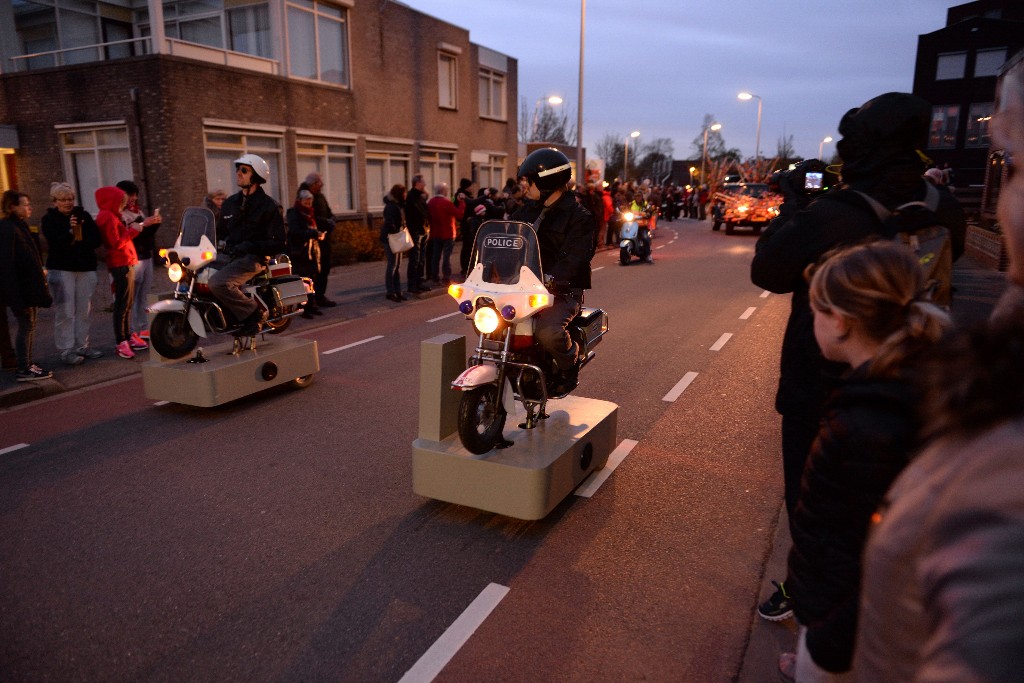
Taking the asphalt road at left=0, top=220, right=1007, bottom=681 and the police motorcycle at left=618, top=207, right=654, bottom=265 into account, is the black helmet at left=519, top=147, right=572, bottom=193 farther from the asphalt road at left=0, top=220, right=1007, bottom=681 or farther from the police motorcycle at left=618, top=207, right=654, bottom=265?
the police motorcycle at left=618, top=207, right=654, bottom=265

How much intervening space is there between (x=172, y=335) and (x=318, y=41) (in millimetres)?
16026

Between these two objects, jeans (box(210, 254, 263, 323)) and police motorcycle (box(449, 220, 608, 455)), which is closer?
police motorcycle (box(449, 220, 608, 455))

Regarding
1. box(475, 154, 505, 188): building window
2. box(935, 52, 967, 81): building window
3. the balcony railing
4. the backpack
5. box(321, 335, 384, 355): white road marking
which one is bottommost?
box(321, 335, 384, 355): white road marking

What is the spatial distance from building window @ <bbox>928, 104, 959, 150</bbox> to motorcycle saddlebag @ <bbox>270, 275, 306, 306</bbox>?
47.8 metres

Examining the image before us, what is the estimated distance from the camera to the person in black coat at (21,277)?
280 inches

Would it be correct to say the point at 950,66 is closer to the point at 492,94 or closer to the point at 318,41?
the point at 492,94

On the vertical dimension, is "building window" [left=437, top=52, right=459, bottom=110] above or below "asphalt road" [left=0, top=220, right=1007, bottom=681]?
above

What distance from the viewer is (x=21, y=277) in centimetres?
727

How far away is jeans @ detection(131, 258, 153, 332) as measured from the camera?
9.21 m

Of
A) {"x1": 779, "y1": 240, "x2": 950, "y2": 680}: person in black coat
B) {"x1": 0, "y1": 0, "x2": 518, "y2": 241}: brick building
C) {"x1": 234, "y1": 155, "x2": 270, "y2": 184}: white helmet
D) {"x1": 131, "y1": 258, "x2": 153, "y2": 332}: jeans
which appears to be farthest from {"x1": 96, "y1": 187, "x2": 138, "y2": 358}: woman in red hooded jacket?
{"x1": 779, "y1": 240, "x2": 950, "y2": 680}: person in black coat

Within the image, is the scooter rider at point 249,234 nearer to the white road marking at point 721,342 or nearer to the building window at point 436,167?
the white road marking at point 721,342

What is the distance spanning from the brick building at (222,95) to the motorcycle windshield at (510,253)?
45.8ft

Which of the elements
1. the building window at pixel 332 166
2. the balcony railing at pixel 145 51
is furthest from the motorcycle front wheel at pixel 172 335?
the building window at pixel 332 166

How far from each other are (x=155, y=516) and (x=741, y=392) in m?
5.29
